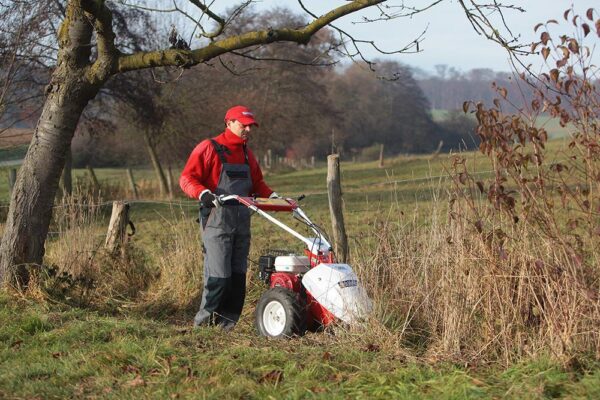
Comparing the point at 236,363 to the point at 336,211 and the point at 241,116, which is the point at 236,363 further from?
the point at 336,211

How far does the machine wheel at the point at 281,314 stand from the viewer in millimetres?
6289

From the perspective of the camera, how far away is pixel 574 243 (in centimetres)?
542

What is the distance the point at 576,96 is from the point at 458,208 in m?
1.45

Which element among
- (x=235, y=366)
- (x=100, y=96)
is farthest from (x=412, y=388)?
(x=100, y=96)

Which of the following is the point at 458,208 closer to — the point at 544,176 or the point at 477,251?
the point at 477,251

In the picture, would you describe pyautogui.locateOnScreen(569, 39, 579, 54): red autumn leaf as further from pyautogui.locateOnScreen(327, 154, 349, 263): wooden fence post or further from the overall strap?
pyautogui.locateOnScreen(327, 154, 349, 263): wooden fence post

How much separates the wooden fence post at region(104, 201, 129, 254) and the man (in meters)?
2.41

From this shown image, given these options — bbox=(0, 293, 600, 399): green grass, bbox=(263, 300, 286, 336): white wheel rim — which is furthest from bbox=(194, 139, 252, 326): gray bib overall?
bbox=(0, 293, 600, 399): green grass

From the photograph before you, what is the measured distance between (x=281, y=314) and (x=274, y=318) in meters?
0.12

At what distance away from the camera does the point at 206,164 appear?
7082 mm

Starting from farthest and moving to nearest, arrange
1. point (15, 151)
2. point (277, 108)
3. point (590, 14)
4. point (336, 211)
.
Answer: point (277, 108) < point (15, 151) < point (336, 211) < point (590, 14)

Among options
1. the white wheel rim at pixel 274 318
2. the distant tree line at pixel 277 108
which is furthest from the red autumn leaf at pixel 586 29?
the white wheel rim at pixel 274 318

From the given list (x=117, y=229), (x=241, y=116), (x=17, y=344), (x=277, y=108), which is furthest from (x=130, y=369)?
(x=277, y=108)

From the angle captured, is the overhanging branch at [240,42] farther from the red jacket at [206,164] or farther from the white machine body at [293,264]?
the white machine body at [293,264]
